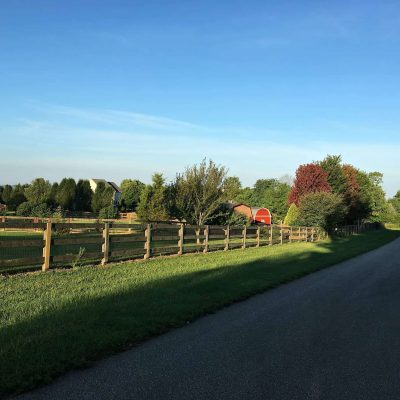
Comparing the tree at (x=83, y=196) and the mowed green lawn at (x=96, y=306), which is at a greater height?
the tree at (x=83, y=196)

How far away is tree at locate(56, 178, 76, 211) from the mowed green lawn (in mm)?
56986

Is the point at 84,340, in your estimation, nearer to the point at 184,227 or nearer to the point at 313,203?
the point at 184,227

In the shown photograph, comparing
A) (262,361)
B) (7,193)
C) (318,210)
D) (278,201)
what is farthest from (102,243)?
(278,201)

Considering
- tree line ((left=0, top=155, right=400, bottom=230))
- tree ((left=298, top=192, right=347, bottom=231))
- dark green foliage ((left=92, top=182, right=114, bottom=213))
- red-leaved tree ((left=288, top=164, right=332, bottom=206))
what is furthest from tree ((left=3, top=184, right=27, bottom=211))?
tree ((left=298, top=192, right=347, bottom=231))

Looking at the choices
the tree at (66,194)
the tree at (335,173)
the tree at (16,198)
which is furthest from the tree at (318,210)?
the tree at (16,198)

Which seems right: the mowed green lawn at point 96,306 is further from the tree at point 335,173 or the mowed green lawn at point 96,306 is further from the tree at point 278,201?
the tree at point 278,201

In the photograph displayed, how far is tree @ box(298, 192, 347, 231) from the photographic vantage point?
1388 inches

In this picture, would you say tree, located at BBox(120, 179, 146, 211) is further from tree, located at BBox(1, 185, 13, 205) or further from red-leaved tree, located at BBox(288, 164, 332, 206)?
red-leaved tree, located at BBox(288, 164, 332, 206)

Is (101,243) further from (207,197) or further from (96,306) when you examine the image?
(207,197)

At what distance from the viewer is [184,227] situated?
1670 centimetres

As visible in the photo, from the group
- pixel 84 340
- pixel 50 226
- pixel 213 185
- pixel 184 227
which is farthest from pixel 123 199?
pixel 84 340

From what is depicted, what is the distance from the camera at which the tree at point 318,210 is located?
3525 cm

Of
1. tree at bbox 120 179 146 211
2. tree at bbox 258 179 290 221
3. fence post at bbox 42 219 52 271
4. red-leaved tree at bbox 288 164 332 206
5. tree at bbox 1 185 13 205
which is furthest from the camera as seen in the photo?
tree at bbox 258 179 290 221

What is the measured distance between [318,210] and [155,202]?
13.6 m
